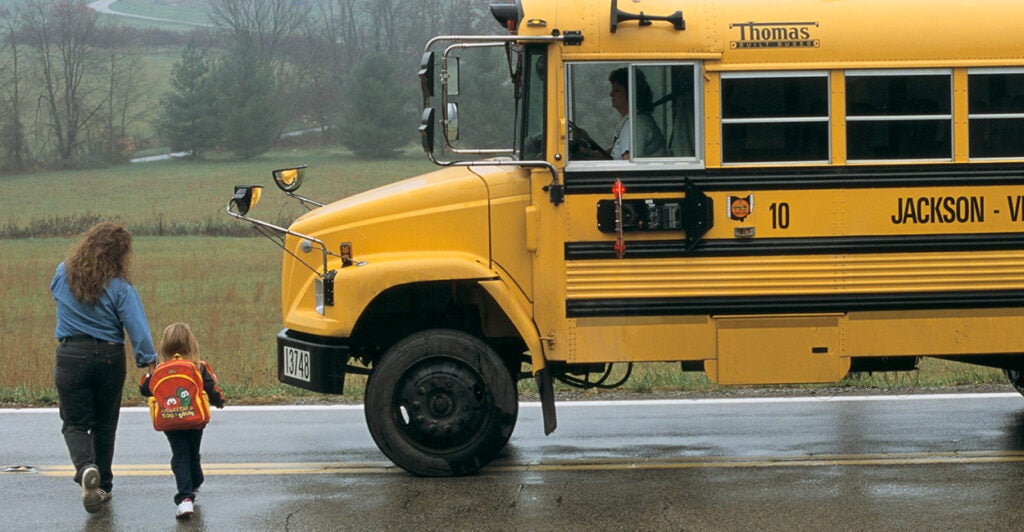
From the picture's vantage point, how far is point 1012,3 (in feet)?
23.7

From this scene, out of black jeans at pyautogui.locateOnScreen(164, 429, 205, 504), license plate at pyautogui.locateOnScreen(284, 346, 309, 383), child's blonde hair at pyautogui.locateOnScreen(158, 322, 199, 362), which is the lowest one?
black jeans at pyautogui.locateOnScreen(164, 429, 205, 504)

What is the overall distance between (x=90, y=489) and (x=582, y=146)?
3120mm

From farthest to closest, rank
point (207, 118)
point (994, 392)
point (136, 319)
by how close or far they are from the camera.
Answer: point (207, 118) < point (994, 392) < point (136, 319)

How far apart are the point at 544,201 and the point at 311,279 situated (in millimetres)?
1447

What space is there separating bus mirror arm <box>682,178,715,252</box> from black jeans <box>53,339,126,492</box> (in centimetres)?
310

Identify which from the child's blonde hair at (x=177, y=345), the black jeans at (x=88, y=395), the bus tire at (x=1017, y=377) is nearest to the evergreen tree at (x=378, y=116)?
the bus tire at (x=1017, y=377)

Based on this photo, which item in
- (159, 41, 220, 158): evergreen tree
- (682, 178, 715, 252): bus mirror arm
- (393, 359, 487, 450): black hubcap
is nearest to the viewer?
(682, 178, 715, 252): bus mirror arm

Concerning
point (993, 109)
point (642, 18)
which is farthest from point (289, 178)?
point (993, 109)

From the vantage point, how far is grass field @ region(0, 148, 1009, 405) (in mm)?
11062

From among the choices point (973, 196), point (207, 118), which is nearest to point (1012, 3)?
point (973, 196)

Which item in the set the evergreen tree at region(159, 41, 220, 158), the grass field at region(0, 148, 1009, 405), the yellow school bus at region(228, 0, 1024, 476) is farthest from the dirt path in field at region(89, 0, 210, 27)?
the yellow school bus at region(228, 0, 1024, 476)

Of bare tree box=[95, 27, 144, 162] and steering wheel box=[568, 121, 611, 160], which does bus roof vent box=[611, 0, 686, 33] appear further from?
bare tree box=[95, 27, 144, 162]

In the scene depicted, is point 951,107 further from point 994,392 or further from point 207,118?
point 207,118

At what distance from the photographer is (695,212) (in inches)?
276
